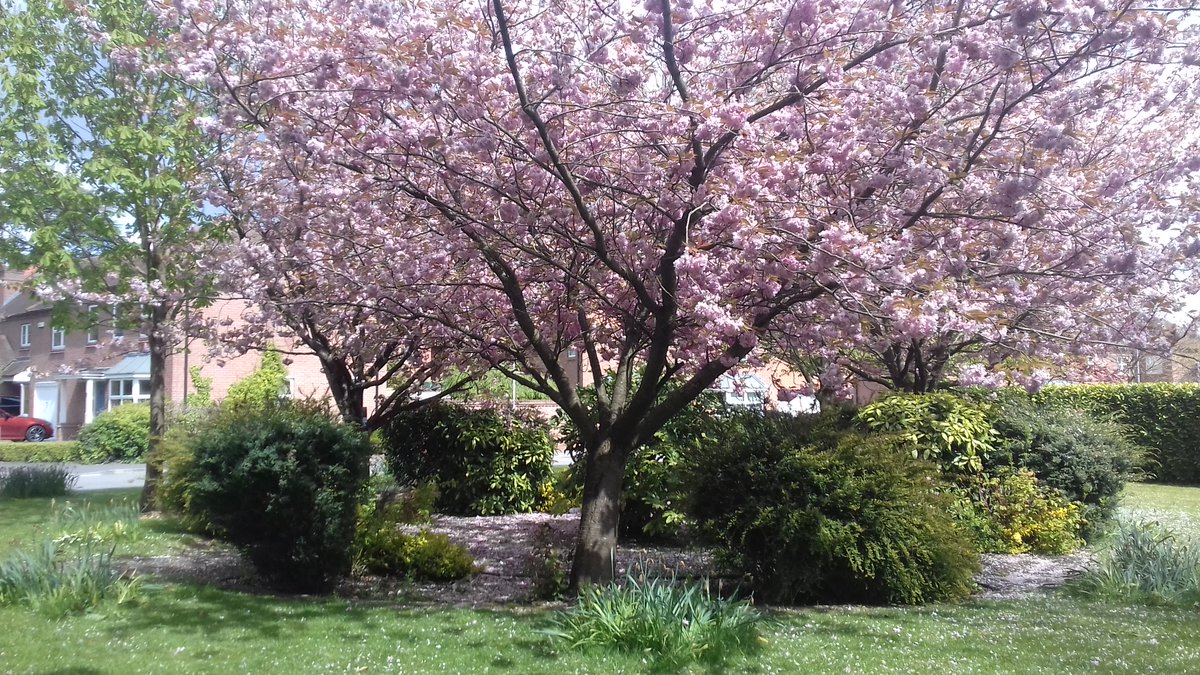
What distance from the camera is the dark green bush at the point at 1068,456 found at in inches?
396

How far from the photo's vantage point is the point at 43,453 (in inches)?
1019

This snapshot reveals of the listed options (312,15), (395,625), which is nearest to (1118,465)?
(395,625)

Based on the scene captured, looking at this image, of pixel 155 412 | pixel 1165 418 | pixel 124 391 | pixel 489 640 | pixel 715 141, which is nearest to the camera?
pixel 489 640

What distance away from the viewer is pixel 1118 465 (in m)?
10.4

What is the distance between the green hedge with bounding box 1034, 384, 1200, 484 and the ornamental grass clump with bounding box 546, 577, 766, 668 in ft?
51.1

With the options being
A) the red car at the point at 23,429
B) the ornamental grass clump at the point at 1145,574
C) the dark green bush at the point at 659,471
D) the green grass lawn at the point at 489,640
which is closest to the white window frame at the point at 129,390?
the red car at the point at 23,429

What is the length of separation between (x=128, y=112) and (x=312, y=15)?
236 inches

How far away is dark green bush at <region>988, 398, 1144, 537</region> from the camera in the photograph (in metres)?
10.0

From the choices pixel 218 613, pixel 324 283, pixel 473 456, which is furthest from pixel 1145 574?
pixel 473 456

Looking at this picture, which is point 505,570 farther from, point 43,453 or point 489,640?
point 43,453

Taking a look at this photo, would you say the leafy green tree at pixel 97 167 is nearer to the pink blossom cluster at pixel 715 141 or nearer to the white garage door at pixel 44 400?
the pink blossom cluster at pixel 715 141

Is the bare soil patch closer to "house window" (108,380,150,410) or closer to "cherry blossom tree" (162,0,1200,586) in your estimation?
"cherry blossom tree" (162,0,1200,586)

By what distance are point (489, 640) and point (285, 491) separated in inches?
93.1

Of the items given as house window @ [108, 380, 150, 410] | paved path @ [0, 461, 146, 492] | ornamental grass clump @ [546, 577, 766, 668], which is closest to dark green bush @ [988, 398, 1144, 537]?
ornamental grass clump @ [546, 577, 766, 668]
